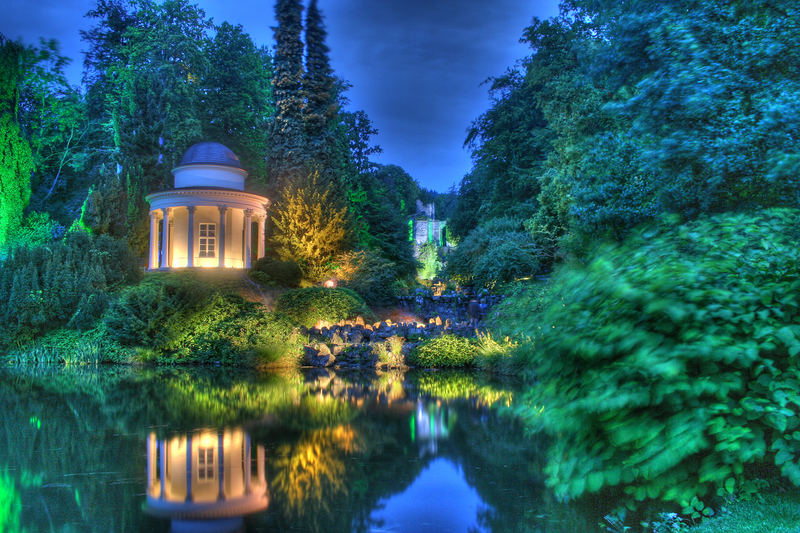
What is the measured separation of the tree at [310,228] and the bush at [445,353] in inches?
366

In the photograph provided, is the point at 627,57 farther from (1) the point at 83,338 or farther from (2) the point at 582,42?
(1) the point at 83,338

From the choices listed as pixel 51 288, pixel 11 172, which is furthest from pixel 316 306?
pixel 11 172

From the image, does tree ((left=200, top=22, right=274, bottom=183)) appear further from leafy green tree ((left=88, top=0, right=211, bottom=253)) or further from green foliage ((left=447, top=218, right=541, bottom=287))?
green foliage ((left=447, top=218, right=541, bottom=287))

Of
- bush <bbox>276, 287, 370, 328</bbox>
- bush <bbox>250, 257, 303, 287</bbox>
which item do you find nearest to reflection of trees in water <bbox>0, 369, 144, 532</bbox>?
bush <bbox>276, 287, 370, 328</bbox>

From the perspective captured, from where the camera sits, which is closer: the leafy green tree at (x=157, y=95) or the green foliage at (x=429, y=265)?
the leafy green tree at (x=157, y=95)

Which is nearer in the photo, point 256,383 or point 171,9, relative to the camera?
point 256,383

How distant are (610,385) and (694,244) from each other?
1599mm

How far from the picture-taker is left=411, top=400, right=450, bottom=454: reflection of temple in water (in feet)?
24.6

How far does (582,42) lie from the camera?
17375mm

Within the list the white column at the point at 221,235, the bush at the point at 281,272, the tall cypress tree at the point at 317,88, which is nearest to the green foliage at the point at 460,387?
the bush at the point at 281,272

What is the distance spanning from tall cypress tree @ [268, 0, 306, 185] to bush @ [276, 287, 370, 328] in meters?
9.65

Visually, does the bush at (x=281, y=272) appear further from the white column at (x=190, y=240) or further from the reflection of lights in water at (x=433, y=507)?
the reflection of lights in water at (x=433, y=507)

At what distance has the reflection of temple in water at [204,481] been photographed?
4789mm

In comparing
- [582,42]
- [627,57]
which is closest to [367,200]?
[582,42]
